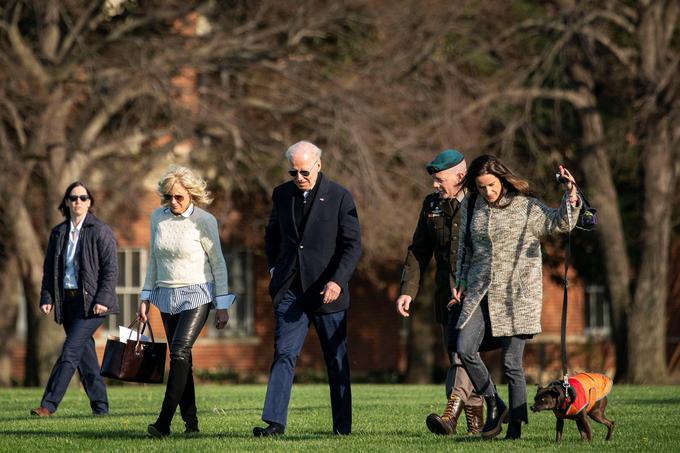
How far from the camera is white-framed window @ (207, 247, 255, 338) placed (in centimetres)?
2989

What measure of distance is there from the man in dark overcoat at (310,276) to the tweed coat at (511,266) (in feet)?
3.03

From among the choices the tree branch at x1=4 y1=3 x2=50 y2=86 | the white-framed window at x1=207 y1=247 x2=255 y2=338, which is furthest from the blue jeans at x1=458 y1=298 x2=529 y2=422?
the white-framed window at x1=207 y1=247 x2=255 y2=338

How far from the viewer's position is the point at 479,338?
30.3 feet

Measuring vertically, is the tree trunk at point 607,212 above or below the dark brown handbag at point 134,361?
above

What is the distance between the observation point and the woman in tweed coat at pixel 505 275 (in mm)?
9062

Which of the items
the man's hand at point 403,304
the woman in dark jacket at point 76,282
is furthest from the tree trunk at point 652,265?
the man's hand at point 403,304

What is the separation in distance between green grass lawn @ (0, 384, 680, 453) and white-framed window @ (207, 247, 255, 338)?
1451cm

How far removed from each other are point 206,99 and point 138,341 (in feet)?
43.6

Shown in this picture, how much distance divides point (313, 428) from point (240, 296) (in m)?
19.8

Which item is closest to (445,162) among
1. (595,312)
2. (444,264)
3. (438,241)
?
(438,241)

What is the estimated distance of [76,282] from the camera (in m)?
12.2

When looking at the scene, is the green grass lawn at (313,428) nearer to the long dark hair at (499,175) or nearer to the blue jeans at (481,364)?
the blue jeans at (481,364)

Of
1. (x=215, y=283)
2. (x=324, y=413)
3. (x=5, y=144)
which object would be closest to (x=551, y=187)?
(x=5, y=144)

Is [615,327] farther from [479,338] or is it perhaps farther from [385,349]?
[479,338]
